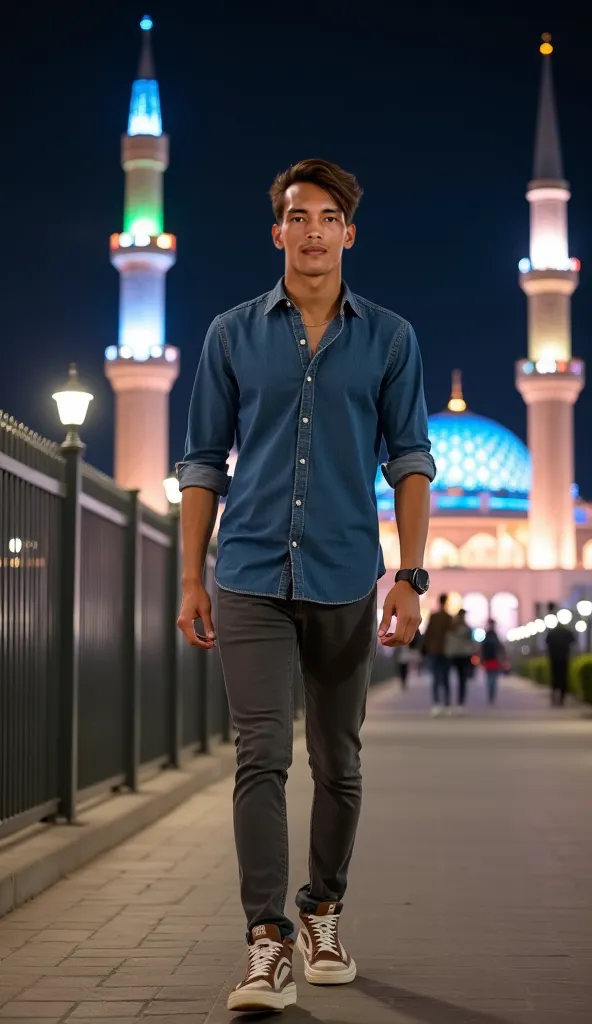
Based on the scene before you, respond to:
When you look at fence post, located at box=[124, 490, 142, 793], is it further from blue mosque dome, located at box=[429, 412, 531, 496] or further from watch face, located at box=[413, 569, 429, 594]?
blue mosque dome, located at box=[429, 412, 531, 496]

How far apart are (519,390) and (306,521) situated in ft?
238

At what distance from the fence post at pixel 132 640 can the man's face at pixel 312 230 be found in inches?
194

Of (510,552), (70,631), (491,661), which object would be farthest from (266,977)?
(510,552)

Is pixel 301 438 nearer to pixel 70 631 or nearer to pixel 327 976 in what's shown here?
pixel 327 976

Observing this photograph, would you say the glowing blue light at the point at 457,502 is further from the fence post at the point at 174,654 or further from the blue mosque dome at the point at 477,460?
the fence post at the point at 174,654

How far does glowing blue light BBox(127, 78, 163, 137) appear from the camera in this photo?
6325cm

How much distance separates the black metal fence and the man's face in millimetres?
2070

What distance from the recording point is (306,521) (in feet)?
14.4

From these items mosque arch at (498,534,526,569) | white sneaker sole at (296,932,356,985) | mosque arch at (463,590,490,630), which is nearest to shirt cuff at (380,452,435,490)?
white sneaker sole at (296,932,356,985)

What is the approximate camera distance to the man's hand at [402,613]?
14.5 ft

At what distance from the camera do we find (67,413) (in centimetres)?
977

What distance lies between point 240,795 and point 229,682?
0.87 feet

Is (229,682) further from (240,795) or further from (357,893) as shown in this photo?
(357,893)

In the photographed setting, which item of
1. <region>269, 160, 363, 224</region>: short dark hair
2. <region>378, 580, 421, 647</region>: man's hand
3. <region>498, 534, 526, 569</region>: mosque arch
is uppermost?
<region>498, 534, 526, 569</region>: mosque arch
